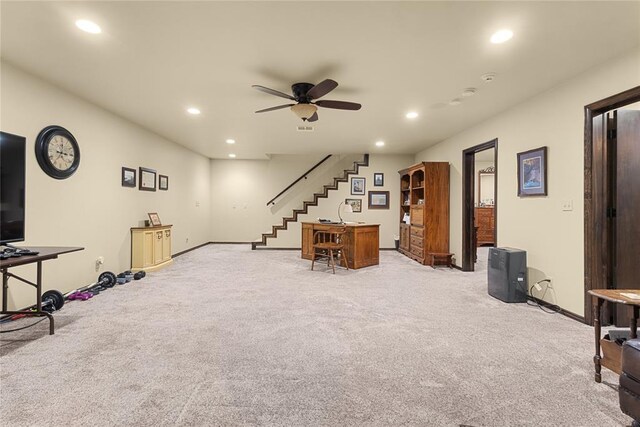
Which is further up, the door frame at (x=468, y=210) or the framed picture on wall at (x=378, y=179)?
the framed picture on wall at (x=378, y=179)

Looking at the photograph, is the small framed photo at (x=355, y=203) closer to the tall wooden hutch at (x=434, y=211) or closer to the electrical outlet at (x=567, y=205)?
the tall wooden hutch at (x=434, y=211)

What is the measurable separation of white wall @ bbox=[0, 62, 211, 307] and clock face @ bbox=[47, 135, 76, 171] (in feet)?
0.56

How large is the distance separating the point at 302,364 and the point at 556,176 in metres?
3.52

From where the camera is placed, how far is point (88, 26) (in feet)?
7.93

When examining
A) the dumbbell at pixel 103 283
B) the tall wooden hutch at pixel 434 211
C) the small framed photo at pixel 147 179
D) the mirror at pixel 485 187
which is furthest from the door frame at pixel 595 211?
the mirror at pixel 485 187

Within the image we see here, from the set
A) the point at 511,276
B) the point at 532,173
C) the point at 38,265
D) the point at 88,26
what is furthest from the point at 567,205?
the point at 38,265

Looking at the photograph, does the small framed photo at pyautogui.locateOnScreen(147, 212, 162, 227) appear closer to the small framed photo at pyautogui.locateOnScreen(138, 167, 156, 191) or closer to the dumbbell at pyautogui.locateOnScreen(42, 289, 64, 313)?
the small framed photo at pyautogui.locateOnScreen(138, 167, 156, 191)

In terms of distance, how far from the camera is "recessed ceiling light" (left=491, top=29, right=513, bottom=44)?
2458mm

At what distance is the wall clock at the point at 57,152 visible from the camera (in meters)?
3.46

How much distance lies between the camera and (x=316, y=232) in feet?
19.5

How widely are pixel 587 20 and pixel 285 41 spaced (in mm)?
2363

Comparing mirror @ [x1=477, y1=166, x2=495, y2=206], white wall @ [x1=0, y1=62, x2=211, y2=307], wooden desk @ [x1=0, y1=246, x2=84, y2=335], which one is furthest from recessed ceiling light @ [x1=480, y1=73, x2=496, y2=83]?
mirror @ [x1=477, y1=166, x2=495, y2=206]

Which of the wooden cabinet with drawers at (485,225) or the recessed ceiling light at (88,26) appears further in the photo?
the wooden cabinet with drawers at (485,225)

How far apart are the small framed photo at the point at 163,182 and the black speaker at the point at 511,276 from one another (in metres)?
6.27
